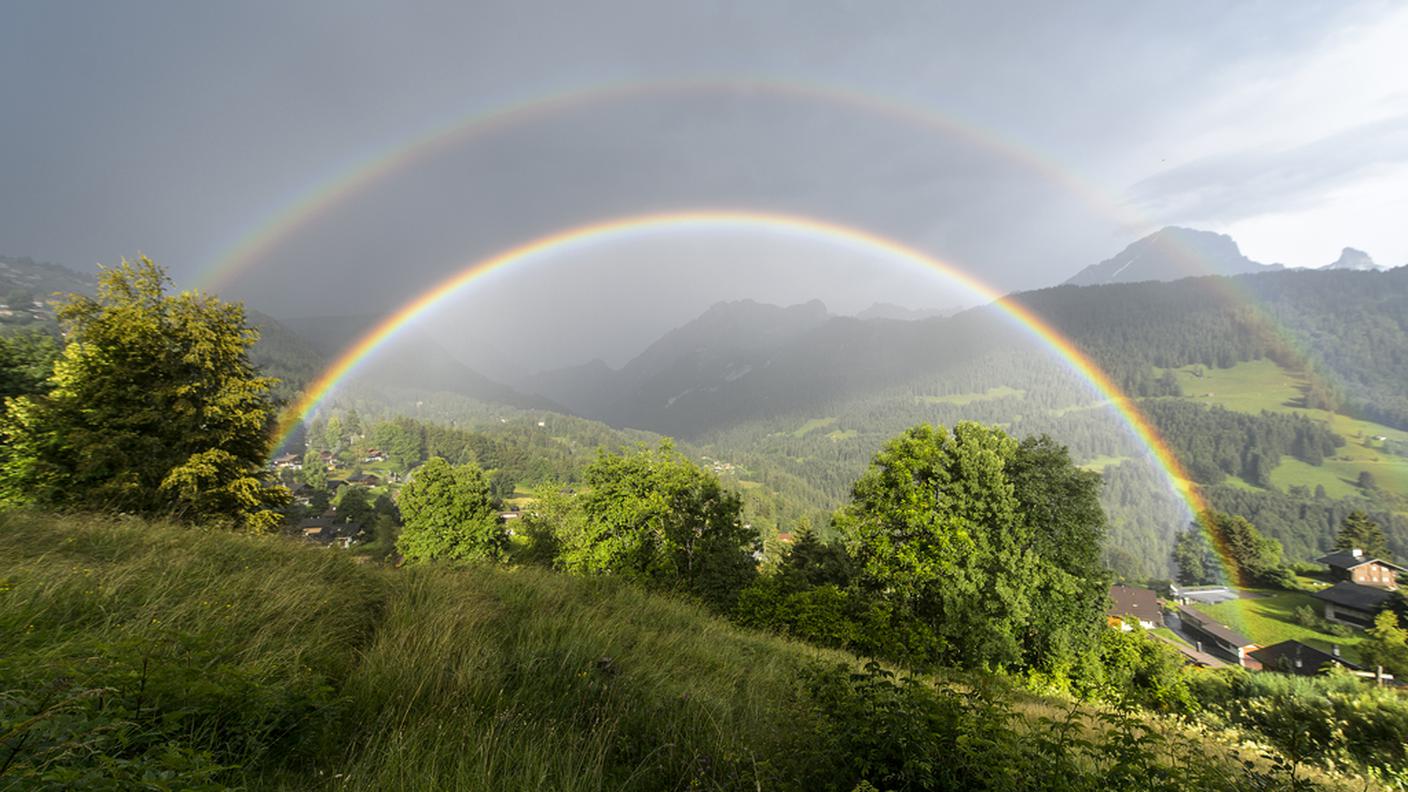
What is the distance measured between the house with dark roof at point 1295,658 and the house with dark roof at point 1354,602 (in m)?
7.64

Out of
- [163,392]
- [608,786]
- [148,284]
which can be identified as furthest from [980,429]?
[148,284]

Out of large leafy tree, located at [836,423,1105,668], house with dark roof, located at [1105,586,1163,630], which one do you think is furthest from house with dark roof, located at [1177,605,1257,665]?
large leafy tree, located at [836,423,1105,668]

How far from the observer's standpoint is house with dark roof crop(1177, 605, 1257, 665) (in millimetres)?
46594

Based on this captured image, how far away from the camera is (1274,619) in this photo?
55.9m

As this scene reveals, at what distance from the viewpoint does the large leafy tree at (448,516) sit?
3183cm

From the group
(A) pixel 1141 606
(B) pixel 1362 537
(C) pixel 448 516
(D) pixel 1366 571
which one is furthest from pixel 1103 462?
(C) pixel 448 516

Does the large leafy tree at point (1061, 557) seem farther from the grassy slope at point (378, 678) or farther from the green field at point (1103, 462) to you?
the green field at point (1103, 462)

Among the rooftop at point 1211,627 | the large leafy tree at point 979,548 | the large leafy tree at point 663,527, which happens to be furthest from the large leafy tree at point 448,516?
the rooftop at point 1211,627

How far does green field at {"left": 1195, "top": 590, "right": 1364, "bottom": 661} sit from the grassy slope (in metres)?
65.3

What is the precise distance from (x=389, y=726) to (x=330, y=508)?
3266 inches

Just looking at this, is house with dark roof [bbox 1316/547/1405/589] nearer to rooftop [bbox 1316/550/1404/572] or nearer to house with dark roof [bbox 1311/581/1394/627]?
rooftop [bbox 1316/550/1404/572]

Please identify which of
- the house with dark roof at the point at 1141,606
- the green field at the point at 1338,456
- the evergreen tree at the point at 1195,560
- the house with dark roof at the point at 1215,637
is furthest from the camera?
the green field at the point at 1338,456

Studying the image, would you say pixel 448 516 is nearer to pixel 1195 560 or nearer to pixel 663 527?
pixel 663 527

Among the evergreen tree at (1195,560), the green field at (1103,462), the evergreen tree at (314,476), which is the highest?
the evergreen tree at (314,476)
